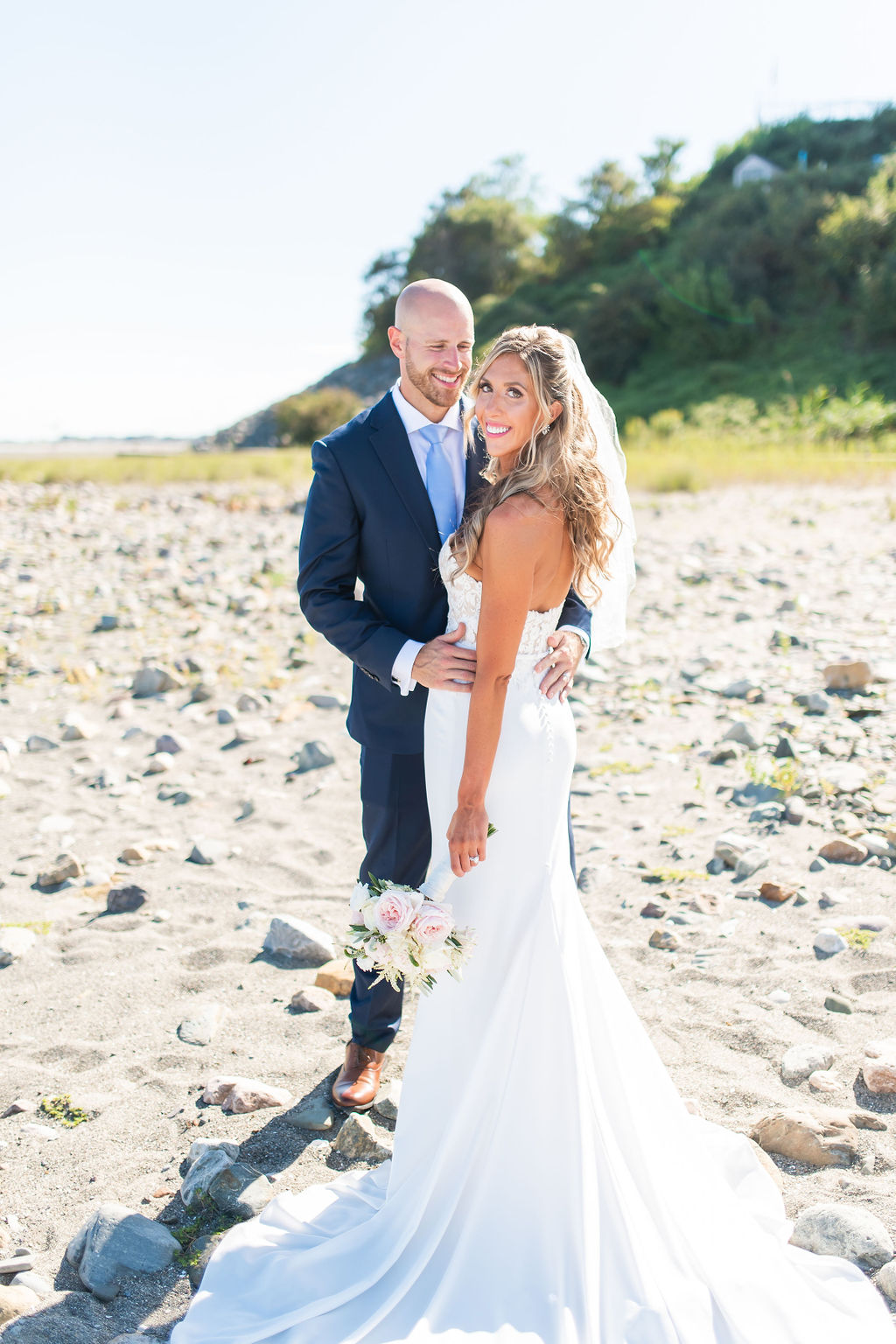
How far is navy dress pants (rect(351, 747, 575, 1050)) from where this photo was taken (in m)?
3.37

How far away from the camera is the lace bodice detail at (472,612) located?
2861 millimetres

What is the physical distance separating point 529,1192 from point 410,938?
73 centimetres

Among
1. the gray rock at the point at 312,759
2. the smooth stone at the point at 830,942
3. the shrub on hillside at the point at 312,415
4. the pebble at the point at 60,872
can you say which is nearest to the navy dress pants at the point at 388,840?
the smooth stone at the point at 830,942

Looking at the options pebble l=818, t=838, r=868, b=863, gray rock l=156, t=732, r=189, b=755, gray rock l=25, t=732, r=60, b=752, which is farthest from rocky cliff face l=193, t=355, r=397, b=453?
pebble l=818, t=838, r=868, b=863

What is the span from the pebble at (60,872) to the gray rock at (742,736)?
3.99m

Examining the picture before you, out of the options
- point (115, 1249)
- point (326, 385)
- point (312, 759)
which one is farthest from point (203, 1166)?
point (326, 385)

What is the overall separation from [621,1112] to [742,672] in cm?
561

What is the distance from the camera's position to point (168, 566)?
13.0 meters

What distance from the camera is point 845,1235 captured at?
260 cm

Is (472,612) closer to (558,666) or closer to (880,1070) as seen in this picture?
(558,666)

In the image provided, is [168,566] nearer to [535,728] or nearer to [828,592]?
[828,592]

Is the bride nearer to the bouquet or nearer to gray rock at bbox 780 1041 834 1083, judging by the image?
the bouquet

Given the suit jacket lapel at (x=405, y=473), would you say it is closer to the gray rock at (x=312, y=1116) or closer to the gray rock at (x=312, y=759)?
the gray rock at (x=312, y=1116)

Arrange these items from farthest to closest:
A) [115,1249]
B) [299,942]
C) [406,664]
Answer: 1. [299,942]
2. [406,664]
3. [115,1249]
